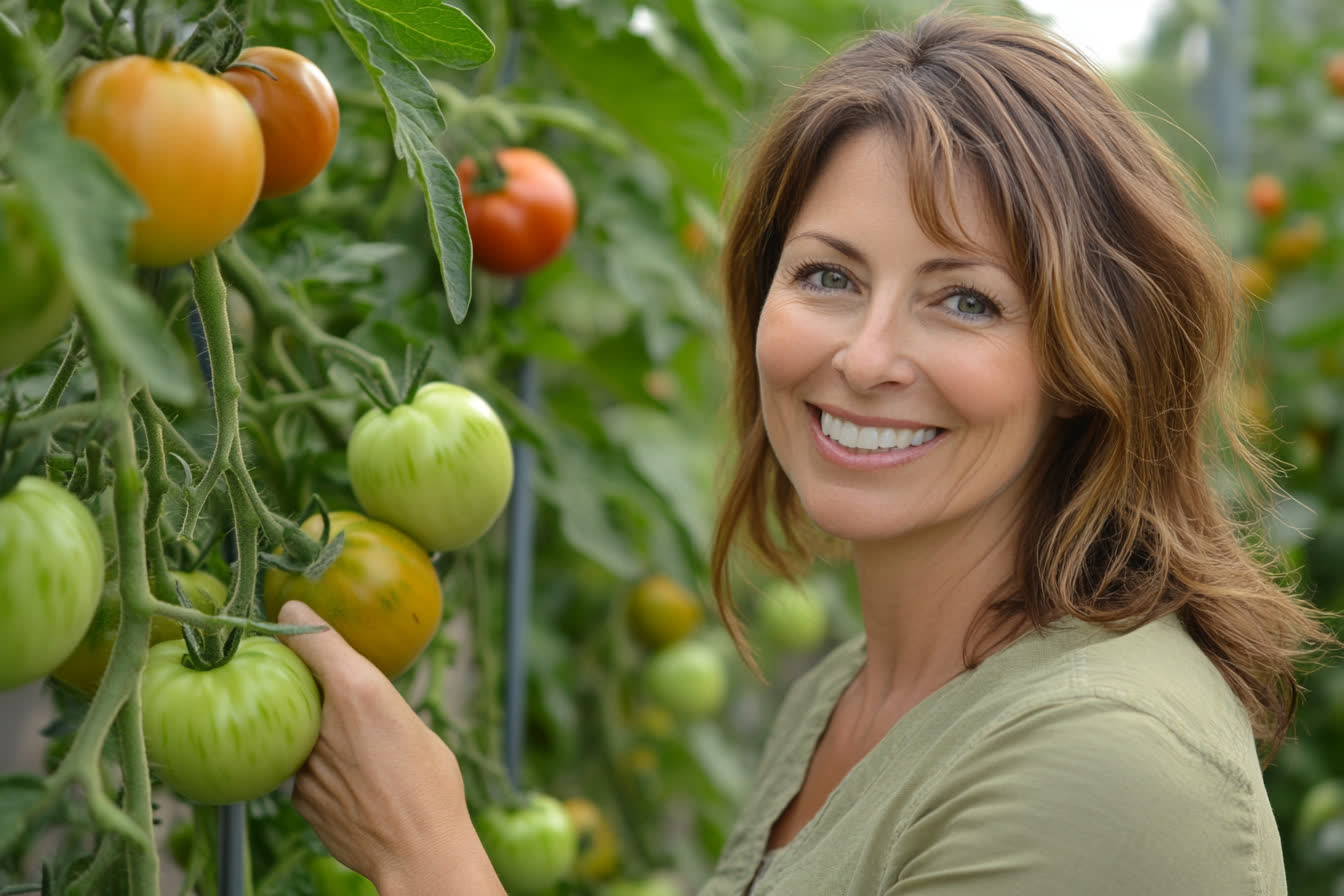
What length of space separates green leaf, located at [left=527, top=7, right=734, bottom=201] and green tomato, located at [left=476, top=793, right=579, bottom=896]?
26.9 inches

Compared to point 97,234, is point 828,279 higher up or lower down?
lower down

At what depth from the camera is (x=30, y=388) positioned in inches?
30.9

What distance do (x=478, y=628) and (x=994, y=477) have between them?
47 cm

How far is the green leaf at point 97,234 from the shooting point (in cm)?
38

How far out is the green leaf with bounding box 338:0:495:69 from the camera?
0.59 m

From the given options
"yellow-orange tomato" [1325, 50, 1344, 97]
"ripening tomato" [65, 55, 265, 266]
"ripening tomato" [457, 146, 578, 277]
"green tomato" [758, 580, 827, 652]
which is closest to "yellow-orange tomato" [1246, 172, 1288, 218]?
"yellow-orange tomato" [1325, 50, 1344, 97]

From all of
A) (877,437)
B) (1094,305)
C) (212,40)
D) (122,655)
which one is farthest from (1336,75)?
(122,655)

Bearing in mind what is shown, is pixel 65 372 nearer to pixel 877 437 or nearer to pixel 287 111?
pixel 287 111

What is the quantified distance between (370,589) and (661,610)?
3.75 feet

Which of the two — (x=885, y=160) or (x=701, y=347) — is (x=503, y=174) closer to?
(x=885, y=160)

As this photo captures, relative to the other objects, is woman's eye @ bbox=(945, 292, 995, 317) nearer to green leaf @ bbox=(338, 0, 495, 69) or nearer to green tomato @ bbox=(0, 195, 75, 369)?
green leaf @ bbox=(338, 0, 495, 69)

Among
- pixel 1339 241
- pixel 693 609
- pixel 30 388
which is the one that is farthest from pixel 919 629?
pixel 1339 241

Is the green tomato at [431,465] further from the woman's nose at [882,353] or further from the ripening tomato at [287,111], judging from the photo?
the woman's nose at [882,353]

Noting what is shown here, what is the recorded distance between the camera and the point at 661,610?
6.02 ft
